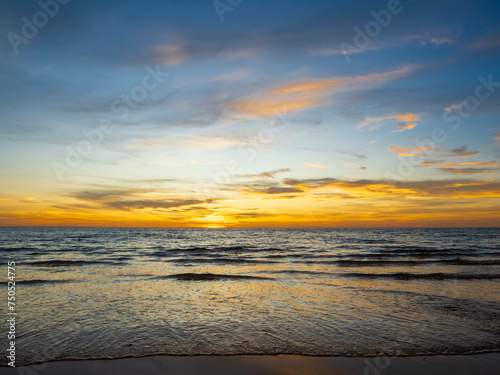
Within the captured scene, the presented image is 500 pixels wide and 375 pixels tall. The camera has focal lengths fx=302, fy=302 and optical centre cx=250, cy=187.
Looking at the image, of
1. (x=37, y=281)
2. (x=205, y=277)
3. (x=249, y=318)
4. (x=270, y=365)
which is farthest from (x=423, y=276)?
(x=37, y=281)

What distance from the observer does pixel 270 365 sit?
22.0 feet

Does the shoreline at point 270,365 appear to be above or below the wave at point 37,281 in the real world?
above

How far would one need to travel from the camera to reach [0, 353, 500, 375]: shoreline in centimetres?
645

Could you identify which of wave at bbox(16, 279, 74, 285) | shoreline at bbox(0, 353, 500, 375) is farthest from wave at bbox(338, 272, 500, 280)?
wave at bbox(16, 279, 74, 285)

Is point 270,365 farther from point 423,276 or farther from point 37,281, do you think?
point 423,276

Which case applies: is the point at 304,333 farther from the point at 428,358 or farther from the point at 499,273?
the point at 499,273

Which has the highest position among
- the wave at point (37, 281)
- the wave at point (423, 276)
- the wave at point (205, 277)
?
the wave at point (37, 281)

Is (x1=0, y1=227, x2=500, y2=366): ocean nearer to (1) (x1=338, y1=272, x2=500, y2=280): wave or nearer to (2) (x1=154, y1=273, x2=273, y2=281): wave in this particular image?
(2) (x1=154, y1=273, x2=273, y2=281): wave

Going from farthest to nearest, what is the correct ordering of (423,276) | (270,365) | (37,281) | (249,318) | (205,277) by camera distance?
(423,276) < (205,277) < (37,281) < (249,318) < (270,365)

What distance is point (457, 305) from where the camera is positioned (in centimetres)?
1224

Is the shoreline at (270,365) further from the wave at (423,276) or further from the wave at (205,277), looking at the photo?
the wave at (423,276)

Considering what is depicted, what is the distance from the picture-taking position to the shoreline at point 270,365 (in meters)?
6.45

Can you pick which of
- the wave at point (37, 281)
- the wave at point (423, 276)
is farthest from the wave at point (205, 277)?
the wave at point (423, 276)

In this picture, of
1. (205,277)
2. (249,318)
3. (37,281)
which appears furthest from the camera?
(205,277)
